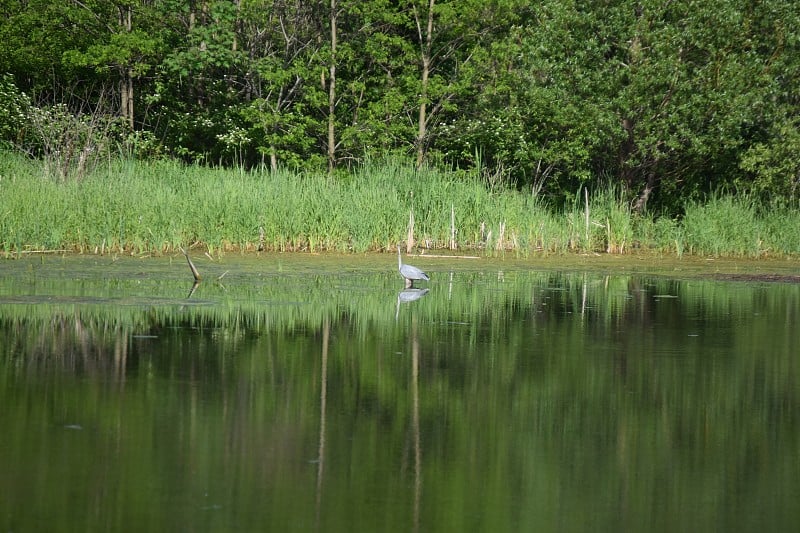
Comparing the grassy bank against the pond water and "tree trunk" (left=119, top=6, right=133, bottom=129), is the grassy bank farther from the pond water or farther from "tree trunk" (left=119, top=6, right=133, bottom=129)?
"tree trunk" (left=119, top=6, right=133, bottom=129)

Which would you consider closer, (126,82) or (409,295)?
(409,295)

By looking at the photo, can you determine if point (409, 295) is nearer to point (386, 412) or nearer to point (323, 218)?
point (323, 218)

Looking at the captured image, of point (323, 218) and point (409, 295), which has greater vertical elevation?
point (323, 218)

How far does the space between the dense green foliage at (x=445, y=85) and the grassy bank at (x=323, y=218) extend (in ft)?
4.52

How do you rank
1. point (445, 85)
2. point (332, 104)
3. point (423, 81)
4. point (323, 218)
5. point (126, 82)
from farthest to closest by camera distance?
point (126, 82), point (445, 85), point (423, 81), point (332, 104), point (323, 218)

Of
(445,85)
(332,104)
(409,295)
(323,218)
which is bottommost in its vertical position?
(409,295)

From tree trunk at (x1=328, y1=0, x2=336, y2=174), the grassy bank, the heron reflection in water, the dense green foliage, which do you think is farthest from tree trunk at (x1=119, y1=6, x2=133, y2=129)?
the heron reflection in water

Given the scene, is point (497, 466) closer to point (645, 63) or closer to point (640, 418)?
point (640, 418)

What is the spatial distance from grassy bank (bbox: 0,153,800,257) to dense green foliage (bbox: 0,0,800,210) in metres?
1.38

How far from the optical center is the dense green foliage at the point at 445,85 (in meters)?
21.5

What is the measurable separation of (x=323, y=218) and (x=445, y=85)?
789cm

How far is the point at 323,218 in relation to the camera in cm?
1830

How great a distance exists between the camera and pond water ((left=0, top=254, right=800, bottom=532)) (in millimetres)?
5355

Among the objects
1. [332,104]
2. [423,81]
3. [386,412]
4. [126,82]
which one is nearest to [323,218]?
[332,104]
